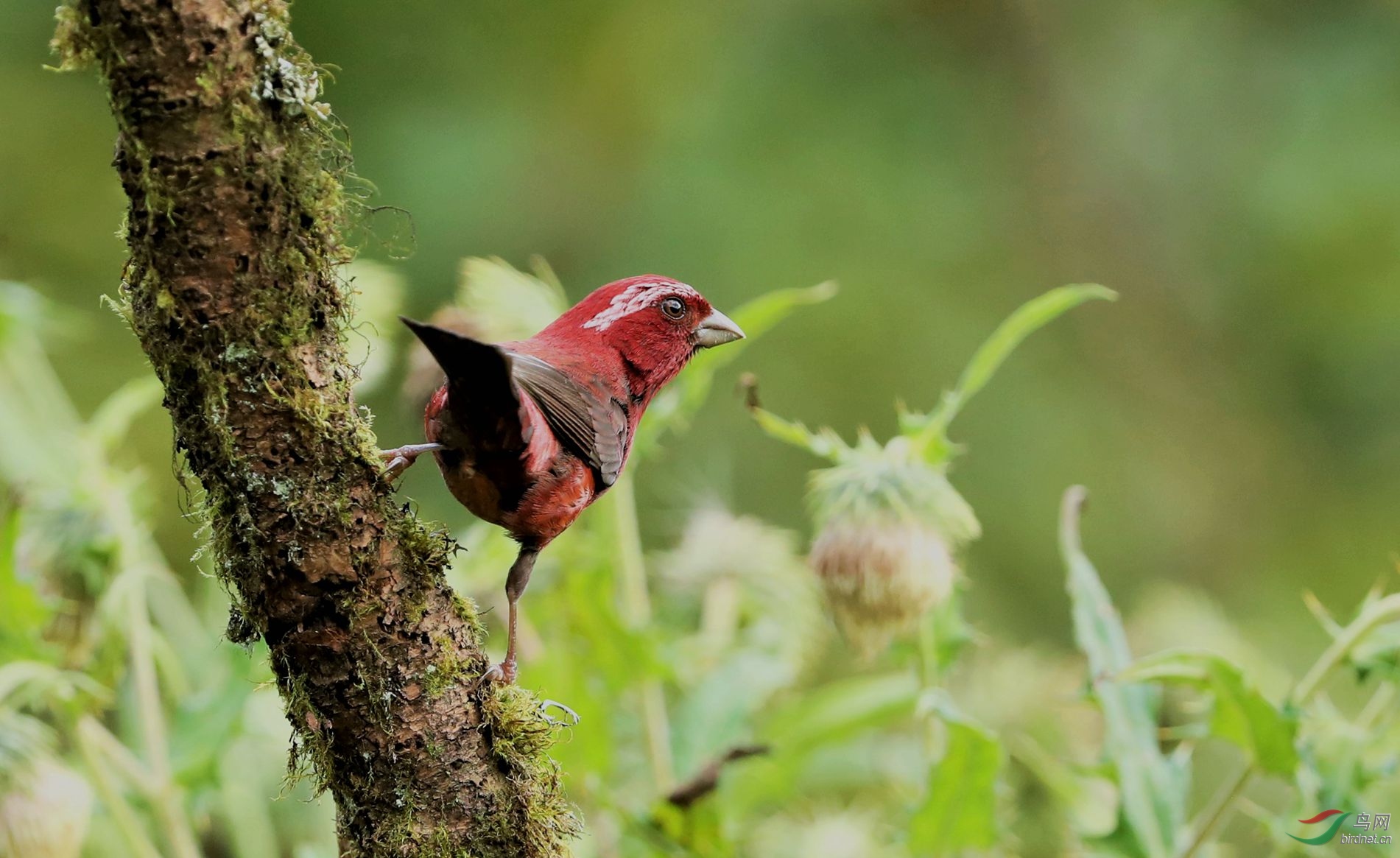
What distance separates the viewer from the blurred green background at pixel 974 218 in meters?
6.56

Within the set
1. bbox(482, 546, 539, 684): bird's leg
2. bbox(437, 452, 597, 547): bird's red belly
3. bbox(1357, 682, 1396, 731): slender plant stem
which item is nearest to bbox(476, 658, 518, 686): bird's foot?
bbox(482, 546, 539, 684): bird's leg

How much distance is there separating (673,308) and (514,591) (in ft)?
2.63

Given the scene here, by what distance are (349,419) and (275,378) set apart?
12 centimetres

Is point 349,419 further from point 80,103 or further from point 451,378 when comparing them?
point 80,103

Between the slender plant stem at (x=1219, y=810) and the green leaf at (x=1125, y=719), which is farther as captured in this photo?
the green leaf at (x=1125, y=719)

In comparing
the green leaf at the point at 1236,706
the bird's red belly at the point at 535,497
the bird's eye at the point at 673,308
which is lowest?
the green leaf at the point at 1236,706

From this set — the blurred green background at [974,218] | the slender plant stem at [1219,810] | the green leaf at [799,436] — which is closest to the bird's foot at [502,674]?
the green leaf at [799,436]

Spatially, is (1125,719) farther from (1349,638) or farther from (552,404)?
(552,404)

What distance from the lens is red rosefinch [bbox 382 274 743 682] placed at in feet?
6.35

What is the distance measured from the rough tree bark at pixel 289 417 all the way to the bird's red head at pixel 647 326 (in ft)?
3.09

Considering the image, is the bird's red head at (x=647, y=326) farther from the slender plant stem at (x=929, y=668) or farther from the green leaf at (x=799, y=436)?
the slender plant stem at (x=929, y=668)

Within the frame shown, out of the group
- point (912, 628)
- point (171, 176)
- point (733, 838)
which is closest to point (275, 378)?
point (171, 176)

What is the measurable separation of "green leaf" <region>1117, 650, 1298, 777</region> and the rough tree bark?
128 cm

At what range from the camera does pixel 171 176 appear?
1.46 m
